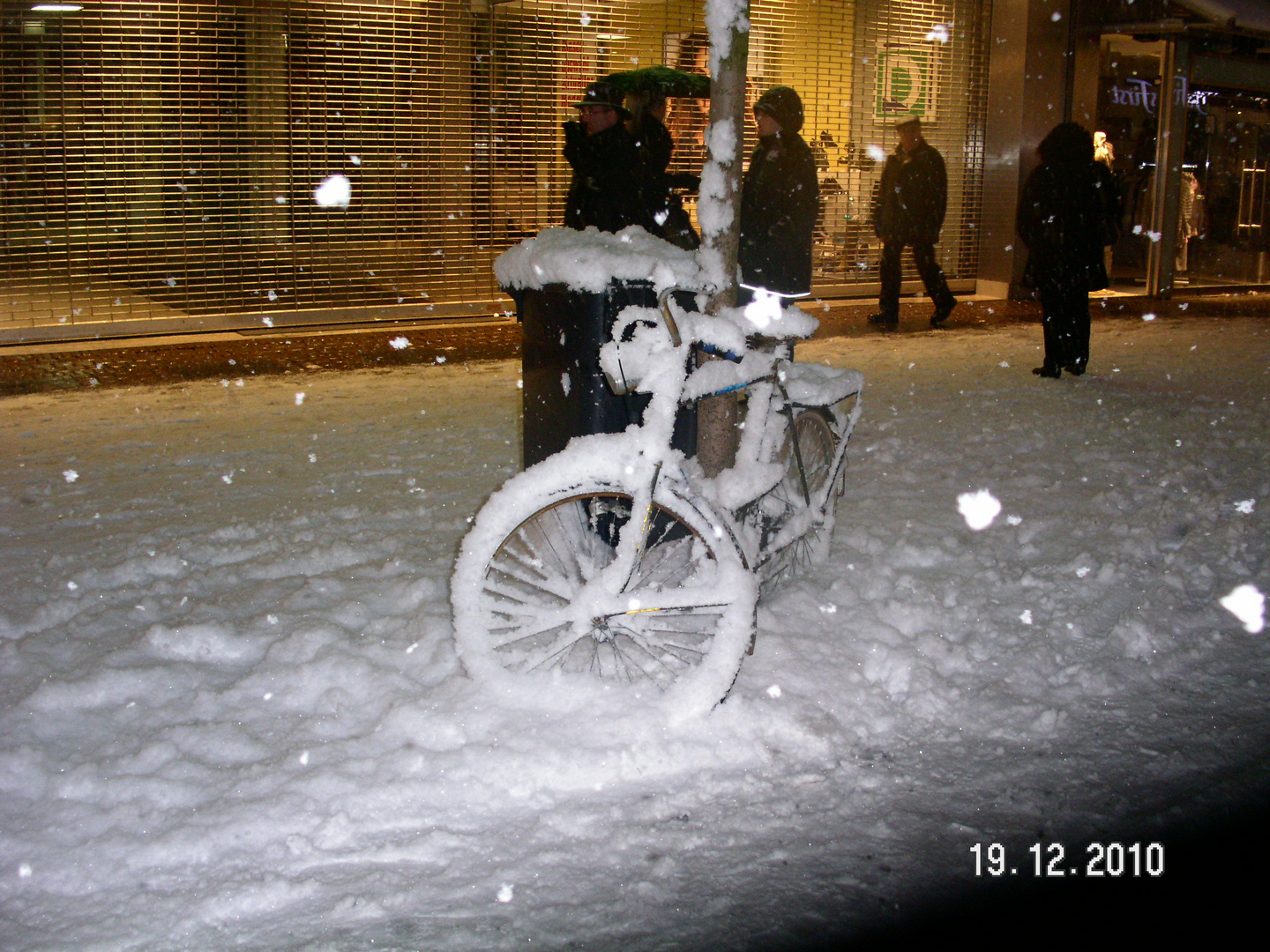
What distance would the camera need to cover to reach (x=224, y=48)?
10992mm

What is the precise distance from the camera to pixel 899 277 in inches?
476

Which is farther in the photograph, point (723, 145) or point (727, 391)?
point (723, 145)

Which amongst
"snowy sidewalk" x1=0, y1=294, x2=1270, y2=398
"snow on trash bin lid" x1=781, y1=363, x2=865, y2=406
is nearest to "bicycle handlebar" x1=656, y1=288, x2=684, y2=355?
"snow on trash bin lid" x1=781, y1=363, x2=865, y2=406

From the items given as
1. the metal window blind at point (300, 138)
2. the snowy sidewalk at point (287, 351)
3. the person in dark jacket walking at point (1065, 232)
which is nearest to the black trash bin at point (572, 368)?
the snowy sidewalk at point (287, 351)

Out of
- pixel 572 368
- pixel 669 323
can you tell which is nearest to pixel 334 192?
pixel 572 368

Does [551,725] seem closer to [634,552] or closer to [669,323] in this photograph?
[634,552]

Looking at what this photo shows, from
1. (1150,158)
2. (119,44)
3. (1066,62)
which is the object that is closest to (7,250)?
(119,44)

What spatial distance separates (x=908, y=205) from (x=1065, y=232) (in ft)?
10.7

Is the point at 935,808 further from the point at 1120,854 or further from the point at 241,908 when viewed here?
the point at 241,908

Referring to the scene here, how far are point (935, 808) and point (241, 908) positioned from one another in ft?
5.50

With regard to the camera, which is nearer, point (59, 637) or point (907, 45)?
point (59, 637)

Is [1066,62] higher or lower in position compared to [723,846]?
higher
